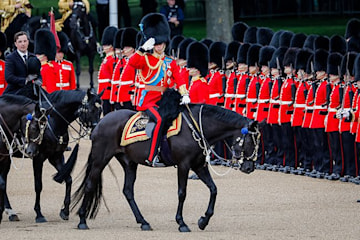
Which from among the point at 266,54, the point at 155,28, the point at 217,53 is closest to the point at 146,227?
the point at 155,28

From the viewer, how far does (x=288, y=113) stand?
15.7 m

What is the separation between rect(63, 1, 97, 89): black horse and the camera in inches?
886

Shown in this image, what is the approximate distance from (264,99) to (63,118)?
428 cm

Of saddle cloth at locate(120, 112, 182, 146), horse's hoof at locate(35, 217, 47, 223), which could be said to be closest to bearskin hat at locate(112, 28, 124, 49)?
horse's hoof at locate(35, 217, 47, 223)

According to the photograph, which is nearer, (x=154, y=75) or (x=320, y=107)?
(x=154, y=75)

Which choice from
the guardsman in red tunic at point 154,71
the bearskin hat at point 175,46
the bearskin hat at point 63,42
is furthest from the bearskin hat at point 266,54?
the guardsman in red tunic at point 154,71

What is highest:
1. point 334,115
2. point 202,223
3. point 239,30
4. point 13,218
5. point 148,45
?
point 148,45

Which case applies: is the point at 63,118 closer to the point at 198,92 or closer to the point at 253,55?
the point at 198,92

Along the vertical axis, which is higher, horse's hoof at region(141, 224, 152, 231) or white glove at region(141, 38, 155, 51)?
white glove at region(141, 38, 155, 51)

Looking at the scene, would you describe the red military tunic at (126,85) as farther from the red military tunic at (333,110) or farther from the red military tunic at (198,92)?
the red military tunic at (333,110)

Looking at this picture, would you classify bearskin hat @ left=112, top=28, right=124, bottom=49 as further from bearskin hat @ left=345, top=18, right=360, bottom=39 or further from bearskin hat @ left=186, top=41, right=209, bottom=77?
bearskin hat @ left=345, top=18, right=360, bottom=39

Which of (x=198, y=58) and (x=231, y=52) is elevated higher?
(x=198, y=58)

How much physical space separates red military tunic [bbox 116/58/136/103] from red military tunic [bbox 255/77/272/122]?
2.26m

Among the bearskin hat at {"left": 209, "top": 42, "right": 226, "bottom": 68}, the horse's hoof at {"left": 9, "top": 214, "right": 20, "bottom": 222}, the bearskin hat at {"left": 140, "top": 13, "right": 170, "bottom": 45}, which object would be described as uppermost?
the bearskin hat at {"left": 140, "top": 13, "right": 170, "bottom": 45}
